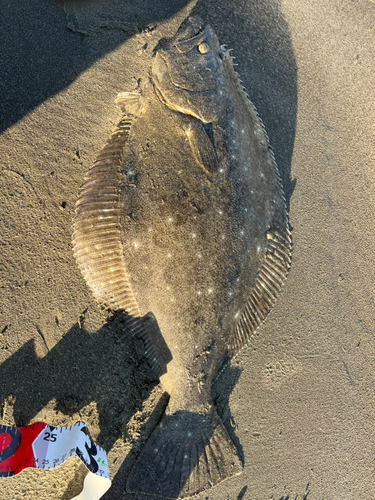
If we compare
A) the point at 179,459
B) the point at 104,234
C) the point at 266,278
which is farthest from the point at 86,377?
the point at 266,278

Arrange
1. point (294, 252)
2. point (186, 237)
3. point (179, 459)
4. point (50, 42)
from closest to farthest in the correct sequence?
1. point (186, 237)
2. point (179, 459)
3. point (50, 42)
4. point (294, 252)

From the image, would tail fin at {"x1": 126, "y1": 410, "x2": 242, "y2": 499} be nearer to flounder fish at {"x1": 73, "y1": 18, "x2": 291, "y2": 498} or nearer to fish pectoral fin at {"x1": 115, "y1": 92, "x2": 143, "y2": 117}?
flounder fish at {"x1": 73, "y1": 18, "x2": 291, "y2": 498}

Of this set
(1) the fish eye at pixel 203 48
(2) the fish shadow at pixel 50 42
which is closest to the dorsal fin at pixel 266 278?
(1) the fish eye at pixel 203 48

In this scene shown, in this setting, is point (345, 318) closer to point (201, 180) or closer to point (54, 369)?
point (201, 180)

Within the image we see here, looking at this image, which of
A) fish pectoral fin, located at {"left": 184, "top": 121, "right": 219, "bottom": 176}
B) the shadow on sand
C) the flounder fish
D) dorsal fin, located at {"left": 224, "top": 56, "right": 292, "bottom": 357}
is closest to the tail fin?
the flounder fish

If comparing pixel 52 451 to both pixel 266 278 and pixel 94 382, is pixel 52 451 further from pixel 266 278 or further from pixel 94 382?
pixel 266 278

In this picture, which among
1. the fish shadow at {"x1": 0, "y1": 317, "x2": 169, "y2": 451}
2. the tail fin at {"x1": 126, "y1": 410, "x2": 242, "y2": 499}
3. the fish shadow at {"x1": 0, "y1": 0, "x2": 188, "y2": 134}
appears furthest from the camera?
the fish shadow at {"x1": 0, "y1": 0, "x2": 188, "y2": 134}
